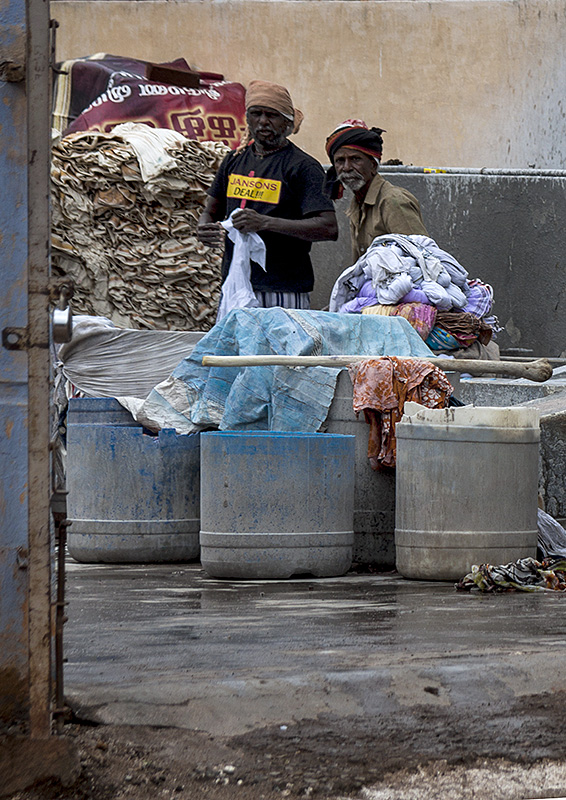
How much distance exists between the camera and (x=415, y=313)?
24.2ft

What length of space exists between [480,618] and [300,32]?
10.3 meters

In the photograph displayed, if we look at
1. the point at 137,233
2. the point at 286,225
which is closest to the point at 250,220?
the point at 286,225

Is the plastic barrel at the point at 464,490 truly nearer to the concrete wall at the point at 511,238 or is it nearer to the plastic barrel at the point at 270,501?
the plastic barrel at the point at 270,501

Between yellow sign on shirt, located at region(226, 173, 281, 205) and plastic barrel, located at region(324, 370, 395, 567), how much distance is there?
1807 mm

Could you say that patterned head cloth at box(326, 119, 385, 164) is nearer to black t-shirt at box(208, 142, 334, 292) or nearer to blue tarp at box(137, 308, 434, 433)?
black t-shirt at box(208, 142, 334, 292)

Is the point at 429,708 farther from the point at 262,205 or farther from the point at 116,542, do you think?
the point at 262,205

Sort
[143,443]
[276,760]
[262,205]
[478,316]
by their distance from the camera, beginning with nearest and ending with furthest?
1. [276,760]
2. [143,443]
3. [262,205]
4. [478,316]

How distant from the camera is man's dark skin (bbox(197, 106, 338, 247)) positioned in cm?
683

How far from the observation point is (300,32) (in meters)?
13.3

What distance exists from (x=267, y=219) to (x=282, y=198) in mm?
264

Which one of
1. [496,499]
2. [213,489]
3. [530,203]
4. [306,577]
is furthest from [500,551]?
[530,203]

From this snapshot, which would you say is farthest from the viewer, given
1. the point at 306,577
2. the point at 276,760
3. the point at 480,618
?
the point at 306,577

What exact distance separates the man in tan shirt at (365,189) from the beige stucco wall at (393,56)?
5.31 meters

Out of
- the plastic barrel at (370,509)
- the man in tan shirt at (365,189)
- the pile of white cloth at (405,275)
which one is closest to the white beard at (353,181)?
the man in tan shirt at (365,189)
